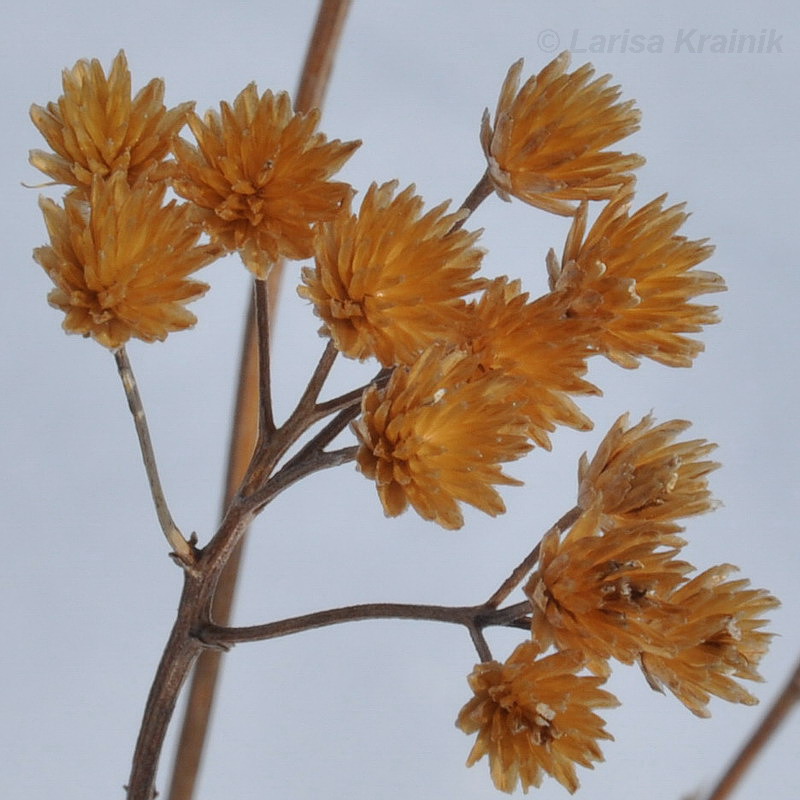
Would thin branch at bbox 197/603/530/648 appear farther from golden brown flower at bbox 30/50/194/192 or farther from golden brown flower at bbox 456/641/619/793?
golden brown flower at bbox 30/50/194/192

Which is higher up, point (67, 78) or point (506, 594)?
point (67, 78)

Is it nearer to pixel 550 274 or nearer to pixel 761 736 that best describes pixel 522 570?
pixel 550 274

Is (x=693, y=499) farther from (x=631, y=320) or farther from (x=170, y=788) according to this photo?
(x=170, y=788)

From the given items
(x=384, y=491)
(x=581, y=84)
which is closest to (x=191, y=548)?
(x=384, y=491)

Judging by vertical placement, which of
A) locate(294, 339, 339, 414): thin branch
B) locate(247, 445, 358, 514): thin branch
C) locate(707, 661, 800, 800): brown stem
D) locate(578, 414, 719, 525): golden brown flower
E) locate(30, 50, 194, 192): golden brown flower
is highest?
locate(30, 50, 194, 192): golden brown flower

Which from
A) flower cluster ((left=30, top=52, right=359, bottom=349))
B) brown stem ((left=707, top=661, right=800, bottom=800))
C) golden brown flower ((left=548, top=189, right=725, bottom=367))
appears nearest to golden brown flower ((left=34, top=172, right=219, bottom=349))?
flower cluster ((left=30, top=52, right=359, bottom=349))

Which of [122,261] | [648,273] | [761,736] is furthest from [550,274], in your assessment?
[761,736]
